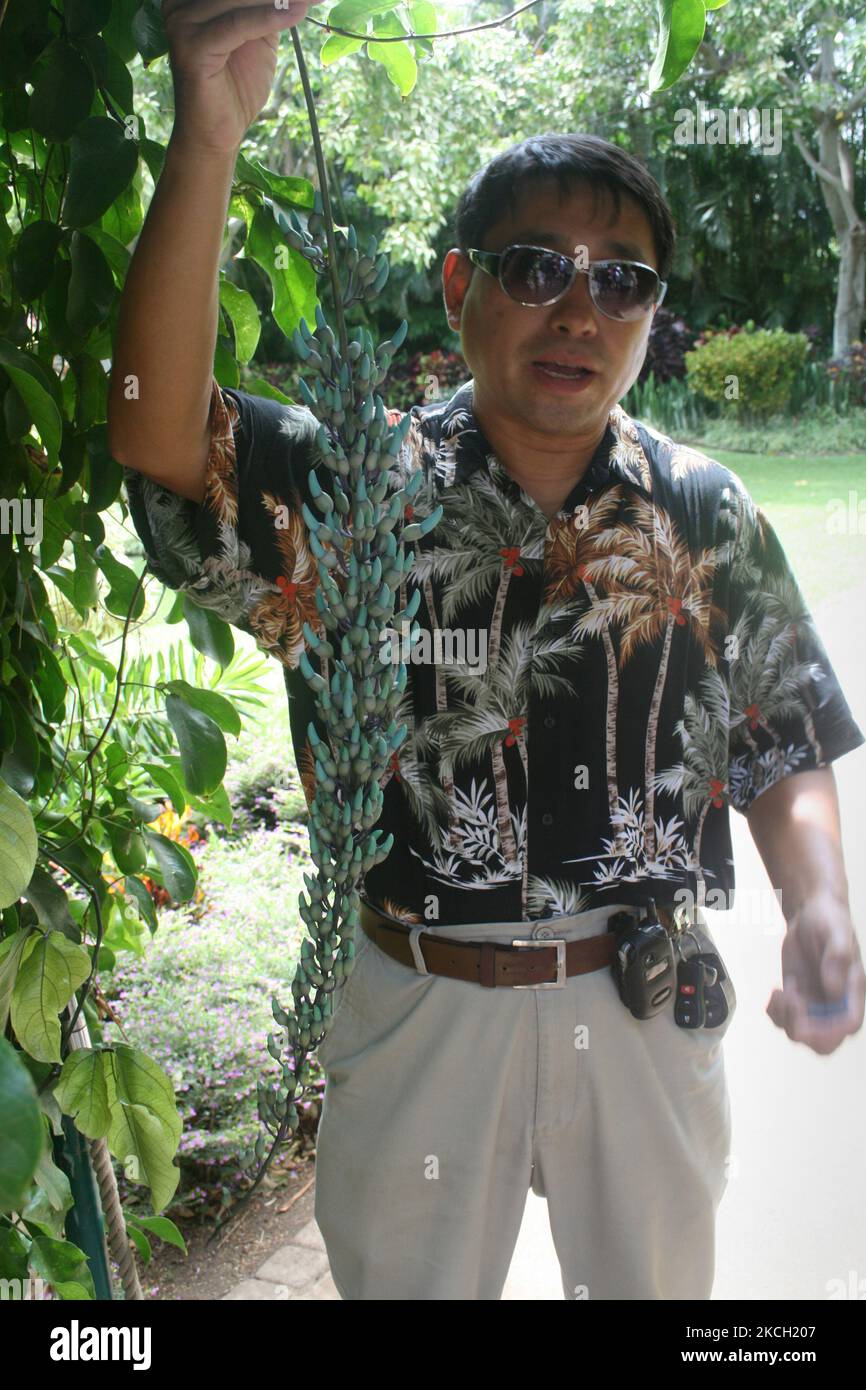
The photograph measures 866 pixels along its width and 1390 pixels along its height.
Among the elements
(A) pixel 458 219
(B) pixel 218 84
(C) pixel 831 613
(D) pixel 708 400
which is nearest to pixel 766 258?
(D) pixel 708 400

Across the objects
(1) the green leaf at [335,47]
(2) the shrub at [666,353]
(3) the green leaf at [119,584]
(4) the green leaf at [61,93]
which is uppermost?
(2) the shrub at [666,353]

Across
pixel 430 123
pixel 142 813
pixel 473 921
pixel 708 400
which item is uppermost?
pixel 430 123

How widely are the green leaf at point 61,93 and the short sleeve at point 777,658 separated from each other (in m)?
0.78

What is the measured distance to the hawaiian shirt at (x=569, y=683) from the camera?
1.29 metres

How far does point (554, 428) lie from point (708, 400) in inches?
363

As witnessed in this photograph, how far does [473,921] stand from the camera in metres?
1.30

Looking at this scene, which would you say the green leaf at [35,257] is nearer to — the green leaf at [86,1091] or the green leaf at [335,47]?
the green leaf at [335,47]

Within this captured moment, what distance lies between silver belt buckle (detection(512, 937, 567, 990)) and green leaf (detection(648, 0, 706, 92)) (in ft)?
2.67

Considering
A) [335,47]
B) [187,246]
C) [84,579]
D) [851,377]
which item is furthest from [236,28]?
[851,377]

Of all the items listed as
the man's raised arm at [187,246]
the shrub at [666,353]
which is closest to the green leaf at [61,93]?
the man's raised arm at [187,246]

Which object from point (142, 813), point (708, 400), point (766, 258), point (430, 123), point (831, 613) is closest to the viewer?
point (142, 813)

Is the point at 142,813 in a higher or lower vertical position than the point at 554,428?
lower
